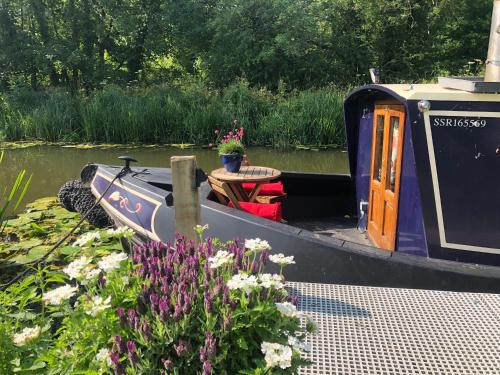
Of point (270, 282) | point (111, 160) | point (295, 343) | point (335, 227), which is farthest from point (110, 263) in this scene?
point (111, 160)

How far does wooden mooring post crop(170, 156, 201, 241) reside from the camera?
277cm

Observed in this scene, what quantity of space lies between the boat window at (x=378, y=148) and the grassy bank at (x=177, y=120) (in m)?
8.64

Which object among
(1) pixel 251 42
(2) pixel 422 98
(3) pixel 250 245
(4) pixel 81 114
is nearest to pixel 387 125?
(2) pixel 422 98

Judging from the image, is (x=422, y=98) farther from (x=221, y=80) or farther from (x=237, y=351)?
(x=221, y=80)

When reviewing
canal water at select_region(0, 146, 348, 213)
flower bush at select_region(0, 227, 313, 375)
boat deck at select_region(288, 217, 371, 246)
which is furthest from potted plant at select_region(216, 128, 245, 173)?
canal water at select_region(0, 146, 348, 213)

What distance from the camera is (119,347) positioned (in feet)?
4.47

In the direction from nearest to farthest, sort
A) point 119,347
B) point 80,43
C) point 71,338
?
1. point 119,347
2. point 71,338
3. point 80,43

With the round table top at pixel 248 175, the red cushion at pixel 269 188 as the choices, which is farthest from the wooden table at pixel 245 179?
the red cushion at pixel 269 188

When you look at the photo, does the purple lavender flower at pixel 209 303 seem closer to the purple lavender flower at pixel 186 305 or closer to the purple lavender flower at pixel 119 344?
the purple lavender flower at pixel 186 305

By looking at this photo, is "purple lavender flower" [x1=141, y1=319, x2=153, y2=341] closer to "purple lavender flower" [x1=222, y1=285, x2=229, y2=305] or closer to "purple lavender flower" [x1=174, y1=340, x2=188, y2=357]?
"purple lavender flower" [x1=174, y1=340, x2=188, y2=357]

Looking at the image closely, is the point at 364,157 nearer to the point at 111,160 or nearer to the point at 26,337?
the point at 26,337

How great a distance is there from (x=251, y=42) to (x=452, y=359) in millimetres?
18934

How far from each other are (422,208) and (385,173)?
81 cm

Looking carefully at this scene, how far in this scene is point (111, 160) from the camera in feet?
36.4
